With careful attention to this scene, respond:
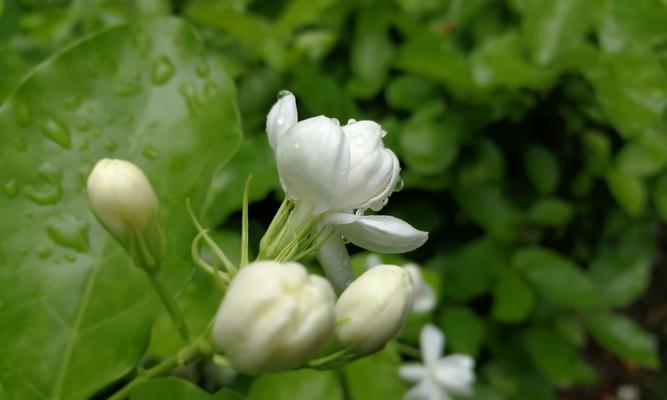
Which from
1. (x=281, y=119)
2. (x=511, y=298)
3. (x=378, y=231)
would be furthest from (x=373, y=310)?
(x=511, y=298)

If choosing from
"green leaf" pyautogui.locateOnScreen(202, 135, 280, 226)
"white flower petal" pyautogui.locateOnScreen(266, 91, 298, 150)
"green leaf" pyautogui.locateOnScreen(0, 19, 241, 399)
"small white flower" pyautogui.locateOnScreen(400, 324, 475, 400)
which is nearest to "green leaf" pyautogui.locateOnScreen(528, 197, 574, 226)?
"small white flower" pyautogui.locateOnScreen(400, 324, 475, 400)

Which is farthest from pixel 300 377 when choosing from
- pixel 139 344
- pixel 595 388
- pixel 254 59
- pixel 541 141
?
pixel 595 388

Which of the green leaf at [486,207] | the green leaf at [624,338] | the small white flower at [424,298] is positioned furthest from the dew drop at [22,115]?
the green leaf at [624,338]

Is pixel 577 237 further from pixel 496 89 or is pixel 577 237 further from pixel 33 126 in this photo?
pixel 33 126

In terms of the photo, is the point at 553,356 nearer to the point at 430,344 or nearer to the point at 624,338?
the point at 624,338

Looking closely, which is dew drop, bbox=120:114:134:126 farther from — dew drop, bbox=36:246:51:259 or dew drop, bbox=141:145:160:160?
dew drop, bbox=36:246:51:259

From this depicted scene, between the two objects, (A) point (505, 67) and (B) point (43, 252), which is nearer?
(B) point (43, 252)

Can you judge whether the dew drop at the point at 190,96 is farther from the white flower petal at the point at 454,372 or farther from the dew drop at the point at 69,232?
the white flower petal at the point at 454,372
